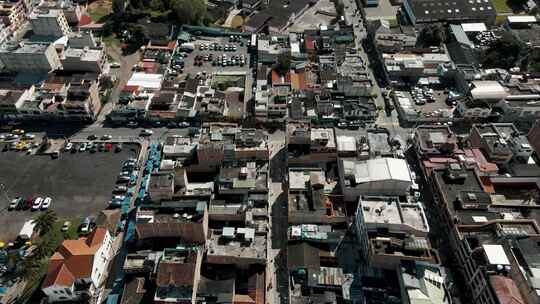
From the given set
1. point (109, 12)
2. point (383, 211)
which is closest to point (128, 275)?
point (383, 211)

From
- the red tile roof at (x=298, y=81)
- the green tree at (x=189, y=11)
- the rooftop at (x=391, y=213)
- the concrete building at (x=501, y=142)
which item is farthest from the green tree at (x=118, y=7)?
the concrete building at (x=501, y=142)

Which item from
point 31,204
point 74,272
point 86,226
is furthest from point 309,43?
point 74,272

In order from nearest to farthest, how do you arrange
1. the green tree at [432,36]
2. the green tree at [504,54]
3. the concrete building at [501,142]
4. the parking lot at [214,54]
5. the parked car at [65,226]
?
the parked car at [65,226], the concrete building at [501,142], the green tree at [504,54], the parking lot at [214,54], the green tree at [432,36]

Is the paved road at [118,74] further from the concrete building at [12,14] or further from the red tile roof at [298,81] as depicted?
the red tile roof at [298,81]

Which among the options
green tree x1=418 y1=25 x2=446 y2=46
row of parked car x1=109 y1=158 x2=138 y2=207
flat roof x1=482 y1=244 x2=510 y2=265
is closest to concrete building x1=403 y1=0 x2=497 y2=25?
green tree x1=418 y1=25 x2=446 y2=46

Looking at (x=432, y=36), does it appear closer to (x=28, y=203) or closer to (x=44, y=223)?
(x=44, y=223)
